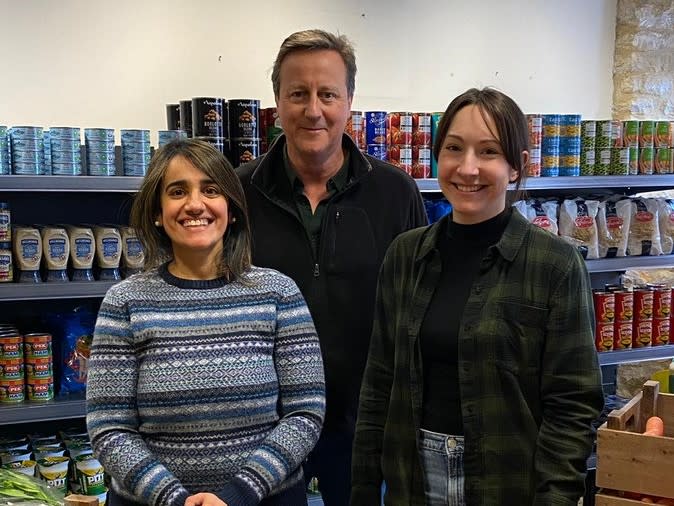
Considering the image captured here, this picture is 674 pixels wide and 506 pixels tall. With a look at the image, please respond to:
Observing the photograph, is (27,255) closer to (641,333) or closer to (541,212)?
(541,212)

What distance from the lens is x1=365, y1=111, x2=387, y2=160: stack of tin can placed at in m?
3.35

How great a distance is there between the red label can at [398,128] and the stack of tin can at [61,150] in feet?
4.22

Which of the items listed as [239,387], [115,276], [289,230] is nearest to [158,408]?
[239,387]

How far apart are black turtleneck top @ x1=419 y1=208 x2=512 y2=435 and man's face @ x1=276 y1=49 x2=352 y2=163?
1.85 ft

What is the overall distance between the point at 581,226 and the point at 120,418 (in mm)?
2789

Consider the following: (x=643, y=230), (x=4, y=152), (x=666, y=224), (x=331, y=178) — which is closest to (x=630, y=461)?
(x=331, y=178)

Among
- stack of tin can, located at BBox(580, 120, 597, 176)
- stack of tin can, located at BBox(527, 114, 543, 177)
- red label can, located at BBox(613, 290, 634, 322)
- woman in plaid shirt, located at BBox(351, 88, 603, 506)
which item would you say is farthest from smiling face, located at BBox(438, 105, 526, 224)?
red label can, located at BBox(613, 290, 634, 322)

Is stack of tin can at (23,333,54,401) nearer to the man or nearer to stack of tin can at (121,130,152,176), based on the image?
stack of tin can at (121,130,152,176)

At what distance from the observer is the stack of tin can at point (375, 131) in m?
3.35

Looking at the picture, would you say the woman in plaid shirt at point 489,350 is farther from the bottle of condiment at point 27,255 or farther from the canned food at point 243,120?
the bottle of condiment at point 27,255

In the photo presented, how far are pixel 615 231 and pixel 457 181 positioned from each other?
2501 mm

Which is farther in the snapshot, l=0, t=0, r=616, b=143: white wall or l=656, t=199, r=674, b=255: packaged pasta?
l=656, t=199, r=674, b=255: packaged pasta

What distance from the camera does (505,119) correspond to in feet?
5.49

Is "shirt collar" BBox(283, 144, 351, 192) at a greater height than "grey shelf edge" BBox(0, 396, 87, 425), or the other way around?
"shirt collar" BBox(283, 144, 351, 192)
